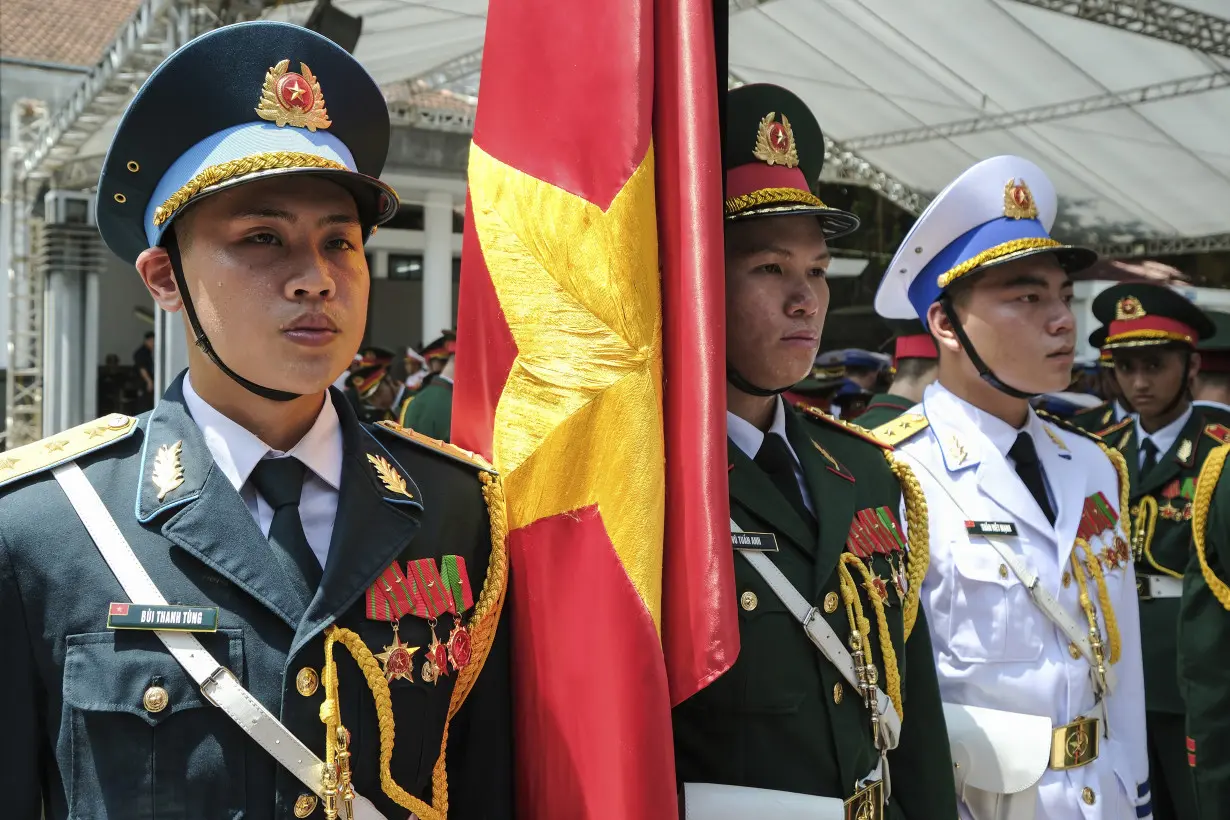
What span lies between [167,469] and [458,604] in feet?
1.67

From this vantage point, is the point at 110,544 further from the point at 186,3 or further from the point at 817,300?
the point at 186,3

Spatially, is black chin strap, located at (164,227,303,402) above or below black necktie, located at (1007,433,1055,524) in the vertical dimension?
above

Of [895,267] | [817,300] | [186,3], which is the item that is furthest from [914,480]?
[186,3]

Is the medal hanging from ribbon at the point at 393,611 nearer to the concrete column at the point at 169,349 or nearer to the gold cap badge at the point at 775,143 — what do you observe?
the gold cap badge at the point at 775,143

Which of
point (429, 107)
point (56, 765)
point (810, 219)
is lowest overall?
point (56, 765)

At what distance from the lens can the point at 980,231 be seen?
10.6ft

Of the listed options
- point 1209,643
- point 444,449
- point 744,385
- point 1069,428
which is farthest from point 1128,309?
point 444,449

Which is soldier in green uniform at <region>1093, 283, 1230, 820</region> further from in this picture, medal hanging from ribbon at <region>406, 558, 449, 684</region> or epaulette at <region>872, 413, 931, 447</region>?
medal hanging from ribbon at <region>406, 558, 449, 684</region>

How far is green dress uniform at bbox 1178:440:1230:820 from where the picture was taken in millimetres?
4207

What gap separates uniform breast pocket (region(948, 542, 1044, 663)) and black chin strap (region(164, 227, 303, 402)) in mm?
1863

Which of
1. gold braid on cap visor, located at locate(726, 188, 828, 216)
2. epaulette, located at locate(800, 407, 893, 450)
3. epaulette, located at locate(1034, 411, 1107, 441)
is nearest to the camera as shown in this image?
gold braid on cap visor, located at locate(726, 188, 828, 216)

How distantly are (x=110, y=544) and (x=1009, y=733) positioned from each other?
2.08 meters

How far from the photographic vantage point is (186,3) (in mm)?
8695

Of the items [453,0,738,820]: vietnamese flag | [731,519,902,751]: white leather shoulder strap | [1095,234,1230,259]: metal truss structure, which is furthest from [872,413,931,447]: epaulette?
[1095,234,1230,259]: metal truss structure
